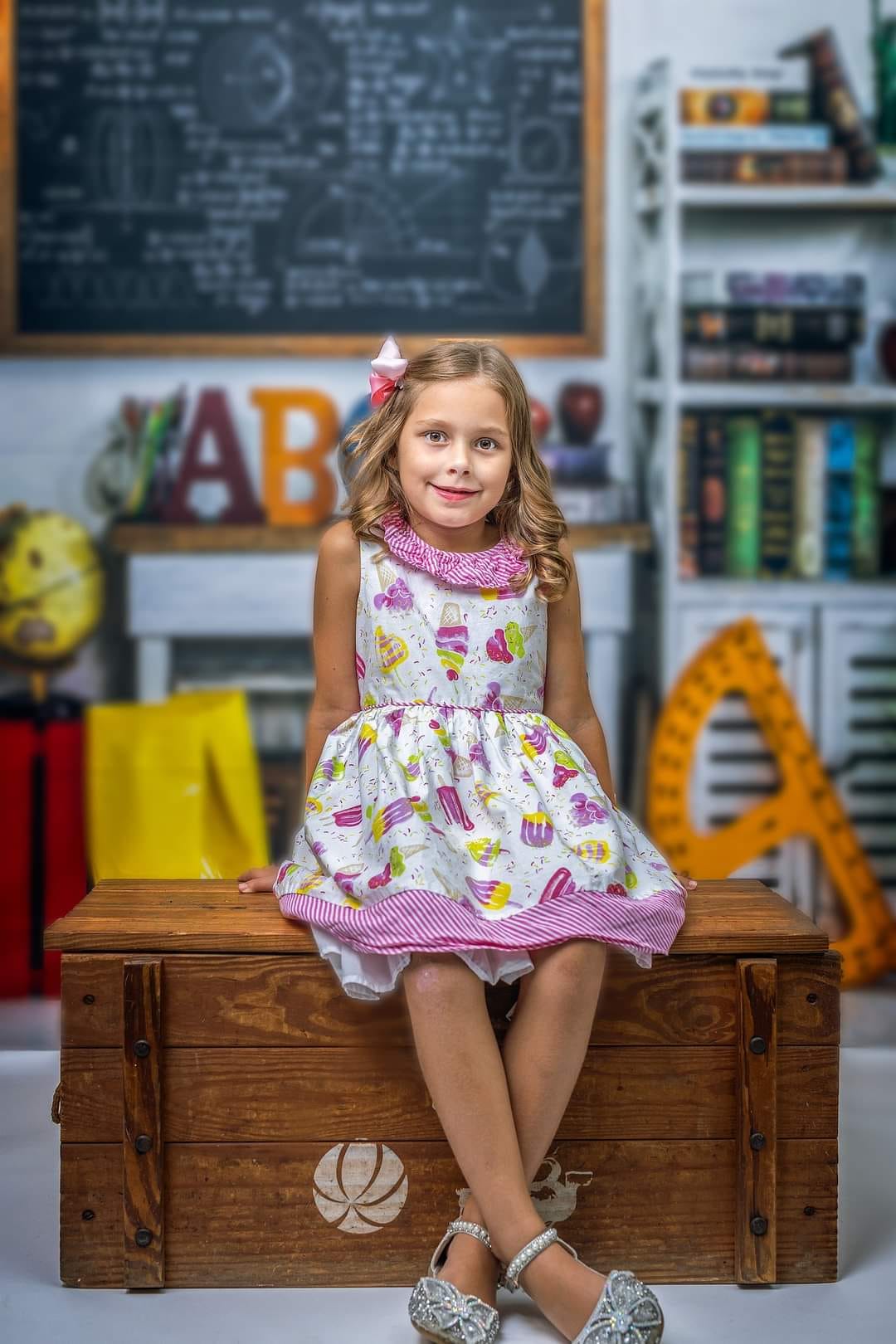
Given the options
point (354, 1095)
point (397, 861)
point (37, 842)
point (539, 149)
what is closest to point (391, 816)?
point (397, 861)

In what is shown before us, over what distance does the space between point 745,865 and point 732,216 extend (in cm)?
135

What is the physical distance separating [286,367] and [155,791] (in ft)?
3.31

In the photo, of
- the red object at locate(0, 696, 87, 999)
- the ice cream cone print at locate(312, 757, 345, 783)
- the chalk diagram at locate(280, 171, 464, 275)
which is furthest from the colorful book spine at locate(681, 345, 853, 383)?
the ice cream cone print at locate(312, 757, 345, 783)

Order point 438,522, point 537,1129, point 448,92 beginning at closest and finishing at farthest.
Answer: point 537,1129 < point 438,522 < point 448,92

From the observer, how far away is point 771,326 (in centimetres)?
352

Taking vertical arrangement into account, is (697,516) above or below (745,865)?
above

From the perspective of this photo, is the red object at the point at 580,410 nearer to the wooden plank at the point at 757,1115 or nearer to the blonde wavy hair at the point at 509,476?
the blonde wavy hair at the point at 509,476

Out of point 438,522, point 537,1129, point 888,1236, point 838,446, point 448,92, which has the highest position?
point 448,92

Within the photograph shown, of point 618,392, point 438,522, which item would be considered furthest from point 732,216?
point 438,522

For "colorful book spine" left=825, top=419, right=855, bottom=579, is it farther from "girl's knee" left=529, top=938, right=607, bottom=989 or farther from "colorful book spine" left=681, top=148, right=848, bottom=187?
"girl's knee" left=529, top=938, right=607, bottom=989

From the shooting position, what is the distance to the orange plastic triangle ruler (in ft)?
11.5

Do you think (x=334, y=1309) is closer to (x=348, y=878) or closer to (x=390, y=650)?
(x=348, y=878)

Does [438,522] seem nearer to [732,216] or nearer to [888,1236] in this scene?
[888,1236]

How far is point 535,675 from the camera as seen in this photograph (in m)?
2.05
